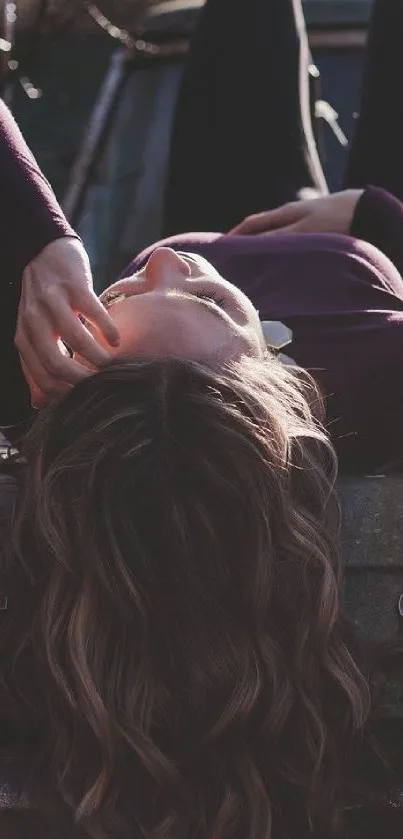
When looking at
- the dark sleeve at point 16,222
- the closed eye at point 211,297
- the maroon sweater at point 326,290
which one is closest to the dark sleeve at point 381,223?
the maroon sweater at point 326,290

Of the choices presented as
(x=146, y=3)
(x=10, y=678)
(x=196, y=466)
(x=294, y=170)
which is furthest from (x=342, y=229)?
(x=146, y=3)

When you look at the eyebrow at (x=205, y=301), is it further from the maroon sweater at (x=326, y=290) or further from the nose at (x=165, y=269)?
the maroon sweater at (x=326, y=290)

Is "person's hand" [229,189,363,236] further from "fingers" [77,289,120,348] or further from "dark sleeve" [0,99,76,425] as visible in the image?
"fingers" [77,289,120,348]

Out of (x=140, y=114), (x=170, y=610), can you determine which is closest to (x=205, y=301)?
(x=170, y=610)

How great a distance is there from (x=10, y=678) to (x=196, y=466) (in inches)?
15.4

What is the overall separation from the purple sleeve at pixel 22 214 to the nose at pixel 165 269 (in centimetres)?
17

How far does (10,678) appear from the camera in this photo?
1513mm

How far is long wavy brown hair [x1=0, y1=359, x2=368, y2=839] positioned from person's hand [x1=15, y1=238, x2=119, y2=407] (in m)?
0.06

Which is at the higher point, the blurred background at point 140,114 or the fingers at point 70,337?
the fingers at point 70,337

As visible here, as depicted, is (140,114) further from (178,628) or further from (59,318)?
(178,628)

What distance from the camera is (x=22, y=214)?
1662 millimetres

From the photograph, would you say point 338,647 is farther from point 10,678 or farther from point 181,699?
point 10,678

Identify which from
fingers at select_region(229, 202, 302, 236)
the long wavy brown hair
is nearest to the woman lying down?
the long wavy brown hair

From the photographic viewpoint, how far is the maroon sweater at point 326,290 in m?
1.68
